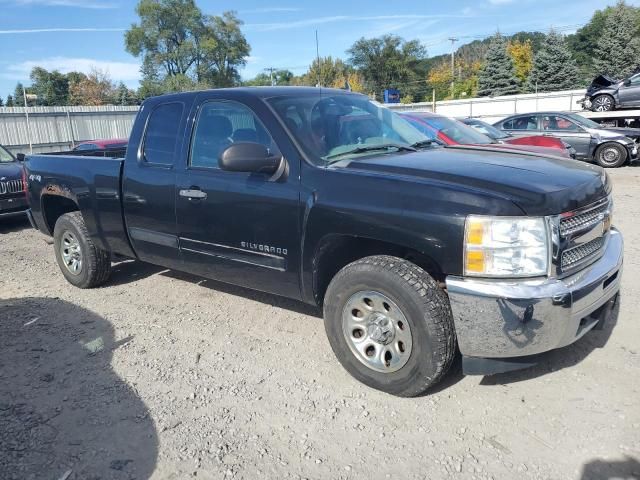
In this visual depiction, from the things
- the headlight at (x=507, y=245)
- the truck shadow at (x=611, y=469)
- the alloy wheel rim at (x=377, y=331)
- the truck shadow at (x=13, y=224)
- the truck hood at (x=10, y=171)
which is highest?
the truck hood at (x=10, y=171)

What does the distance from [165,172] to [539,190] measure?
2.95 metres

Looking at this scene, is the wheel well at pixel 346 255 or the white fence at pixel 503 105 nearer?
the wheel well at pixel 346 255

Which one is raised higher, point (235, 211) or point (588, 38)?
point (588, 38)

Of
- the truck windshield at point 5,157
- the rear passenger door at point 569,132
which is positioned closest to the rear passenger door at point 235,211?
the truck windshield at point 5,157

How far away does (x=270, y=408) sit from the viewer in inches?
131

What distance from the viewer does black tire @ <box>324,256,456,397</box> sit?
10.0 ft

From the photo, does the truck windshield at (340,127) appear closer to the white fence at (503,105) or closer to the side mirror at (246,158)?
the side mirror at (246,158)

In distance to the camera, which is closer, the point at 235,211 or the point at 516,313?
the point at 516,313

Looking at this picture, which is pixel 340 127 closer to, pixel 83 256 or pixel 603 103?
pixel 83 256

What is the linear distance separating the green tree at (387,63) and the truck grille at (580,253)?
6390 centimetres

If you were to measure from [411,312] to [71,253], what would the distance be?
13.7ft

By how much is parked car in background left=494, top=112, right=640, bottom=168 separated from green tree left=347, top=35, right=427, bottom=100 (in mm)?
51576

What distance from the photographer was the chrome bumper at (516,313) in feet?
9.35

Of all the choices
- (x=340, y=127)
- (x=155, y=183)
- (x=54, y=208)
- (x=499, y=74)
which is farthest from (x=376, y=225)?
(x=499, y=74)
